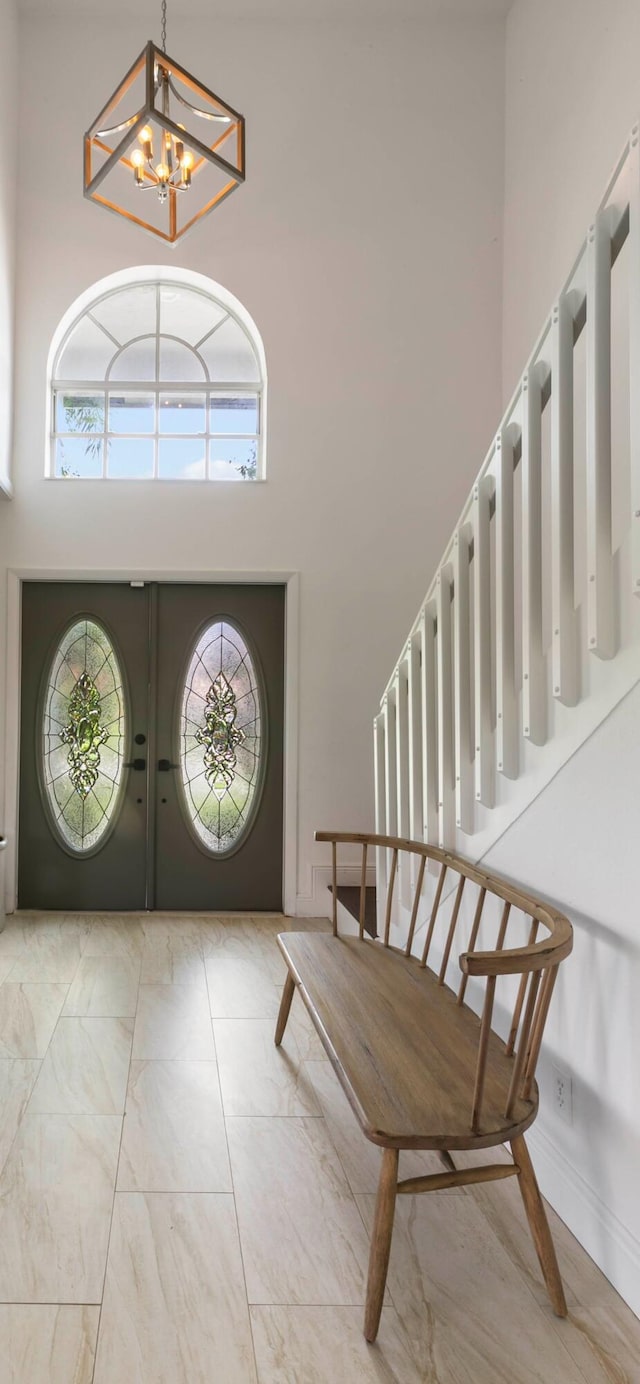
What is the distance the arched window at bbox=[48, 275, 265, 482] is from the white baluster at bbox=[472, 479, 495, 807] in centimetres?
323

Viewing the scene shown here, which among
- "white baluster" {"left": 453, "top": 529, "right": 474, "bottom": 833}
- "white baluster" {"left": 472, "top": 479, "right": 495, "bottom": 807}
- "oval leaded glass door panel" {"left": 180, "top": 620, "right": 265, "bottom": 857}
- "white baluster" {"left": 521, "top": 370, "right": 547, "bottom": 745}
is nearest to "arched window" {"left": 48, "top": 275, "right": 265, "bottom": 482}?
"oval leaded glass door panel" {"left": 180, "top": 620, "right": 265, "bottom": 857}

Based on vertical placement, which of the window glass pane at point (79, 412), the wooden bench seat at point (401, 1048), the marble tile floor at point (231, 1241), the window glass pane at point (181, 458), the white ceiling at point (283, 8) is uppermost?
the white ceiling at point (283, 8)

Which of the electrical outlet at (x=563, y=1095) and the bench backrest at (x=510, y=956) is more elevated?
the bench backrest at (x=510, y=956)

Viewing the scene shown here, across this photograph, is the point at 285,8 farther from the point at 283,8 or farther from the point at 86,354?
the point at 86,354

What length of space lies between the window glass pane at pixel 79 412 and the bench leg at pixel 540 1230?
15.8ft

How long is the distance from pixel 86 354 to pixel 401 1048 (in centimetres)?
483

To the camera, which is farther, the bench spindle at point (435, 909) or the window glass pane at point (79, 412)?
the window glass pane at point (79, 412)

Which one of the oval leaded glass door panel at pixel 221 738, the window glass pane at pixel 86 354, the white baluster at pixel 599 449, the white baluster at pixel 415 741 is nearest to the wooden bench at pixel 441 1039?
the white baluster at pixel 415 741

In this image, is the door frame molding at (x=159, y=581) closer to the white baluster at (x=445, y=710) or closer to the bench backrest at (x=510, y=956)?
the bench backrest at (x=510, y=956)

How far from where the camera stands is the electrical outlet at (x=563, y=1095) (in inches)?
82.3

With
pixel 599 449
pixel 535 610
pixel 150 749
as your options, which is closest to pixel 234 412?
pixel 150 749

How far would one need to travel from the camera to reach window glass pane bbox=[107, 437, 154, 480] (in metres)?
5.46

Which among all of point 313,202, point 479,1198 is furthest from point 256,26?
point 479,1198

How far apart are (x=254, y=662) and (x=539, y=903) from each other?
3.48 meters
